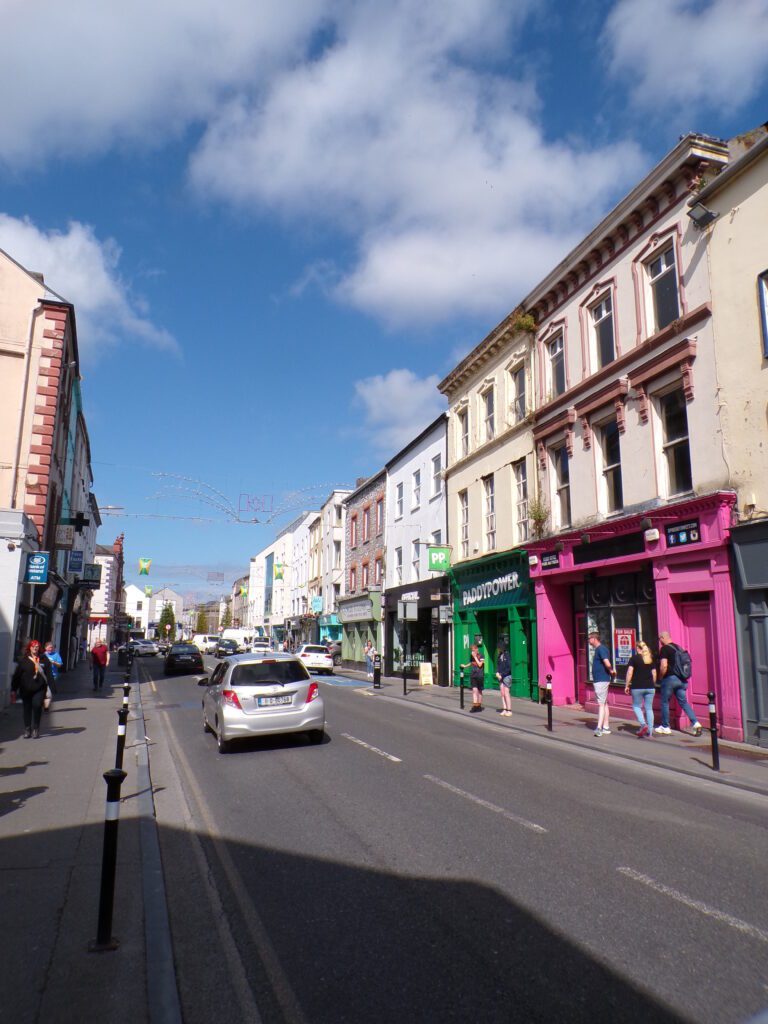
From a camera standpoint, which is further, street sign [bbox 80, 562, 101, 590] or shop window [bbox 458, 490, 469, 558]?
street sign [bbox 80, 562, 101, 590]

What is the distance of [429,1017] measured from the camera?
145 inches

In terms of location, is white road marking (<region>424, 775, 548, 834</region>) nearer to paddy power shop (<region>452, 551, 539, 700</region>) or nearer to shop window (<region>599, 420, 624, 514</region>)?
shop window (<region>599, 420, 624, 514</region>)

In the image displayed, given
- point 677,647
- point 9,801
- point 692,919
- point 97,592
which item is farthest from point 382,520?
point 97,592

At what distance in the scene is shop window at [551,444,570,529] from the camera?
20516 millimetres

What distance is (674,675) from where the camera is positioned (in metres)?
14.2

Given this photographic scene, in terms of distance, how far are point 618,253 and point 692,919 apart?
1680 cm

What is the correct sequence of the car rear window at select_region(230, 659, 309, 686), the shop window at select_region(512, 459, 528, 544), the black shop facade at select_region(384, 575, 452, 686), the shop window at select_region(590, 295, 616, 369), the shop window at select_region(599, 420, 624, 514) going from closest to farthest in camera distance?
1. the car rear window at select_region(230, 659, 309, 686)
2. the shop window at select_region(599, 420, 624, 514)
3. the shop window at select_region(590, 295, 616, 369)
4. the shop window at select_region(512, 459, 528, 544)
5. the black shop facade at select_region(384, 575, 452, 686)

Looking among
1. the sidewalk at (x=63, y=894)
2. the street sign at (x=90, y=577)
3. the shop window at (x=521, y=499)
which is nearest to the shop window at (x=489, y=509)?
the shop window at (x=521, y=499)

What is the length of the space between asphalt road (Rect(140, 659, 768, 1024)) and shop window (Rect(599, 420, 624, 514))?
901 centimetres

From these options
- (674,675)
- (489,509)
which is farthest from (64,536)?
(674,675)

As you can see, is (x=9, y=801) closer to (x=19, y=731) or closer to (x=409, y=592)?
(x=19, y=731)

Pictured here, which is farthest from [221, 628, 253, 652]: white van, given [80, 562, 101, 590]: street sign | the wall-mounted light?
the wall-mounted light

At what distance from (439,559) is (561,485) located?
8676 millimetres

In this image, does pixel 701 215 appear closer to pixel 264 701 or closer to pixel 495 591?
pixel 264 701
